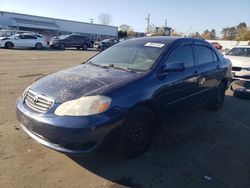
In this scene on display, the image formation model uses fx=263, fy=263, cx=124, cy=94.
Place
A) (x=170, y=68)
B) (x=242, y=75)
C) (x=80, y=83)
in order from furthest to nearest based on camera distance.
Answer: (x=242, y=75), (x=170, y=68), (x=80, y=83)

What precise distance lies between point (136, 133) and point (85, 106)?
3.02 feet

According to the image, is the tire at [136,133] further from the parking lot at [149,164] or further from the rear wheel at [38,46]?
the rear wheel at [38,46]

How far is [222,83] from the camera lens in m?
6.50

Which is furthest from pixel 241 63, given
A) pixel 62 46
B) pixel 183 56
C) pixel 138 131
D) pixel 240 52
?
pixel 62 46

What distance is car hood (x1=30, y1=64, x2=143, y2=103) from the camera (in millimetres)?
3334

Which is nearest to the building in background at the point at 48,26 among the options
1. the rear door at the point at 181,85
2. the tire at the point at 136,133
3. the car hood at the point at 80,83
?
the rear door at the point at 181,85

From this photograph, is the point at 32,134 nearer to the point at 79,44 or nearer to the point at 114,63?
the point at 114,63

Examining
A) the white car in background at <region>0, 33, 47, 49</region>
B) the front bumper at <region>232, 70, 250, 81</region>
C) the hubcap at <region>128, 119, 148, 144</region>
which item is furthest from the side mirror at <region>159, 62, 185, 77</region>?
the white car in background at <region>0, 33, 47, 49</region>

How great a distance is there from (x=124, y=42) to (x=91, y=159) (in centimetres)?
241

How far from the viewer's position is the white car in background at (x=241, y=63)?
959 cm

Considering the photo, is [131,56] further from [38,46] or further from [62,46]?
[62,46]

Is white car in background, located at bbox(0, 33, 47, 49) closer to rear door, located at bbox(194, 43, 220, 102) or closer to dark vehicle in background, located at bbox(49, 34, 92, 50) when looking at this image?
dark vehicle in background, located at bbox(49, 34, 92, 50)

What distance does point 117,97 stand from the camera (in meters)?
3.31

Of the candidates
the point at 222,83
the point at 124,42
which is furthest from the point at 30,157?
the point at 222,83
